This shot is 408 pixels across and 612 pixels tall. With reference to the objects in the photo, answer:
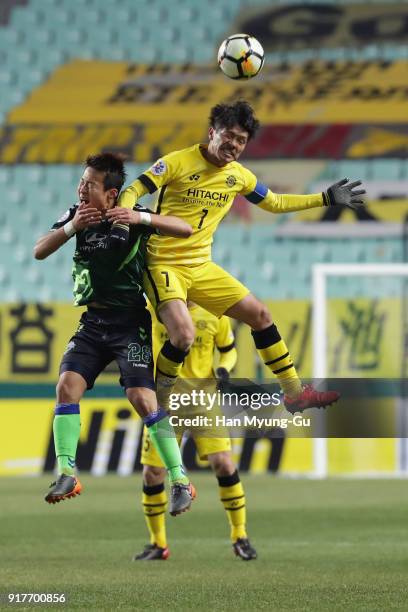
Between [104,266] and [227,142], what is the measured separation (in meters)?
0.95

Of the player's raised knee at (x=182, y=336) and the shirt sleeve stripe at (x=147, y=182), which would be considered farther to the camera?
the player's raised knee at (x=182, y=336)

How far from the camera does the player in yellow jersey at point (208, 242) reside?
698cm

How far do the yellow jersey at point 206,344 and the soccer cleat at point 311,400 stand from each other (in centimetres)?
178

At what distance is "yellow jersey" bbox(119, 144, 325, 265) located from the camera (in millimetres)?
7086

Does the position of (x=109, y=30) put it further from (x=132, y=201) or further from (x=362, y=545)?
(x=132, y=201)

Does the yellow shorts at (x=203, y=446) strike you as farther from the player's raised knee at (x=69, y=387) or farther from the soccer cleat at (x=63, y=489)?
the soccer cleat at (x=63, y=489)

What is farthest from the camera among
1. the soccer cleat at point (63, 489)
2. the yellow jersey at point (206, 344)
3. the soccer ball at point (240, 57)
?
the yellow jersey at point (206, 344)

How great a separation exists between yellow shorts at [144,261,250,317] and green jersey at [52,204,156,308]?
0.85ft

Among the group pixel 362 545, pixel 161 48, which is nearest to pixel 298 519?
pixel 362 545

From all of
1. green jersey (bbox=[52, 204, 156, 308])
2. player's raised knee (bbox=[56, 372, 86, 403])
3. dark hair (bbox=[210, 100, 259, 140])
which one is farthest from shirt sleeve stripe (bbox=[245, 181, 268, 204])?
player's raised knee (bbox=[56, 372, 86, 403])

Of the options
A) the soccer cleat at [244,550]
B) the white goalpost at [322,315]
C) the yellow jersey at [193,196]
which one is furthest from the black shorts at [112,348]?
the white goalpost at [322,315]

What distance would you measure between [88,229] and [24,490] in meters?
7.52

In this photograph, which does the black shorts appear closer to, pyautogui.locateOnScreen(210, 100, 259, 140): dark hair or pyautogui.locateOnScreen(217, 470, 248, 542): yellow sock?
pyautogui.locateOnScreen(210, 100, 259, 140): dark hair

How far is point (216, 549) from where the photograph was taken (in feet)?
30.0
